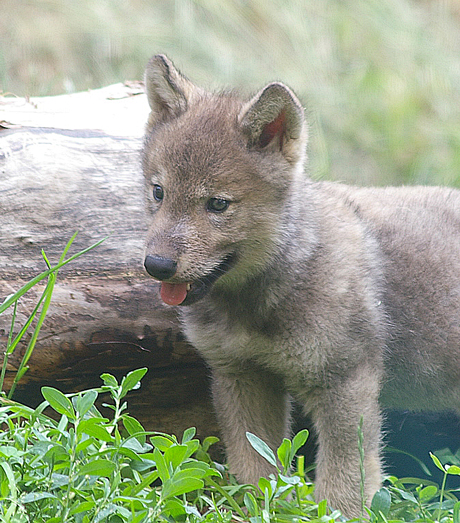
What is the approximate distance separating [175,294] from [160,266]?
24 centimetres

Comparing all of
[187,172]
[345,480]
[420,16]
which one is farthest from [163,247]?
[420,16]

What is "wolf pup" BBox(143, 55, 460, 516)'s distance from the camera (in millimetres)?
3045

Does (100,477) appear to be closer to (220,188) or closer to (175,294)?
(175,294)

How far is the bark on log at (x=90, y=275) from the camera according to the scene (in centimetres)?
340

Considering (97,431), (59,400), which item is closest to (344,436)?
(97,431)

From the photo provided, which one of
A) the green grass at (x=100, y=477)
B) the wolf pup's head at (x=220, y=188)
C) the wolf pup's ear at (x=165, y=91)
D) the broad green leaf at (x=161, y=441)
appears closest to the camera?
the green grass at (x=100, y=477)

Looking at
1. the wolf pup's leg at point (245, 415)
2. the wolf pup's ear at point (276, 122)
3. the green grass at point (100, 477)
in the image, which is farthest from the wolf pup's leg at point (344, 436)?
the wolf pup's ear at point (276, 122)

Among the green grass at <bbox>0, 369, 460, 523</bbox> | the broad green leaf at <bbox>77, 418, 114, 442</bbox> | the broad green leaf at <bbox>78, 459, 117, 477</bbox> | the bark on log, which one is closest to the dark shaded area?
the bark on log

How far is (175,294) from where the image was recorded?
3082 mm

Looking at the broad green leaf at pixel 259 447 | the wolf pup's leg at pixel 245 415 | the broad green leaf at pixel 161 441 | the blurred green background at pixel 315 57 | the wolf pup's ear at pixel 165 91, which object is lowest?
the blurred green background at pixel 315 57

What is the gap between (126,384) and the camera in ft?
8.50

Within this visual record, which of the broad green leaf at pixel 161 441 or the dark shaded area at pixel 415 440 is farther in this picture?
the dark shaded area at pixel 415 440

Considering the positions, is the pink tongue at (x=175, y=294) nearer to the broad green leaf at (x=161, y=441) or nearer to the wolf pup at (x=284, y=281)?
the wolf pup at (x=284, y=281)

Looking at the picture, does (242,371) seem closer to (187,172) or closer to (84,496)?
(187,172)
